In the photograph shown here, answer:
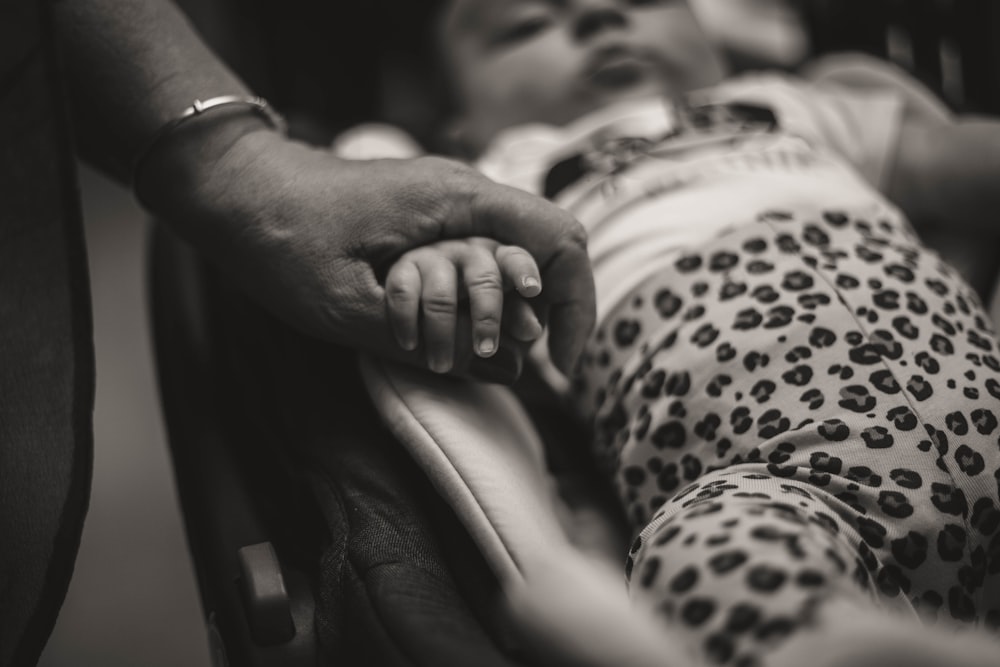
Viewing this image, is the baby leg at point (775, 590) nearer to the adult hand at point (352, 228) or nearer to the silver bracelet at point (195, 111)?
the adult hand at point (352, 228)

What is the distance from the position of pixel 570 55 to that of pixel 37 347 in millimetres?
655

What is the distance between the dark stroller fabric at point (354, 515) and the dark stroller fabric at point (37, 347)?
149 mm

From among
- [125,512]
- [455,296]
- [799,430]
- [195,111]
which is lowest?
[125,512]

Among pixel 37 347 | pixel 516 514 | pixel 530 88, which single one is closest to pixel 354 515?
pixel 516 514

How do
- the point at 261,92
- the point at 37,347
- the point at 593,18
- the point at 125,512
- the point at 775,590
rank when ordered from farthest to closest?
the point at 125,512 < the point at 261,92 < the point at 593,18 < the point at 37,347 < the point at 775,590

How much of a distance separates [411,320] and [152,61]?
0.28 metres

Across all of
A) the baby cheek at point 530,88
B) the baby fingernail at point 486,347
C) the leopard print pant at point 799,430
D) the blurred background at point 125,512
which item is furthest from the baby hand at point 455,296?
the blurred background at point 125,512


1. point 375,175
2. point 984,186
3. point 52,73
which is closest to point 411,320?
point 375,175

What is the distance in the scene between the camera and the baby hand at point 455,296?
1.80ft

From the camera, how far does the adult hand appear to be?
0.59 m

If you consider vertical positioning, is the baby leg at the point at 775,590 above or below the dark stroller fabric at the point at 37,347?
below

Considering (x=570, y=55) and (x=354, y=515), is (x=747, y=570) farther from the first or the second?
(x=570, y=55)

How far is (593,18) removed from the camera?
963 mm

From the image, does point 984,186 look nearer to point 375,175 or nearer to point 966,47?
point 966,47
